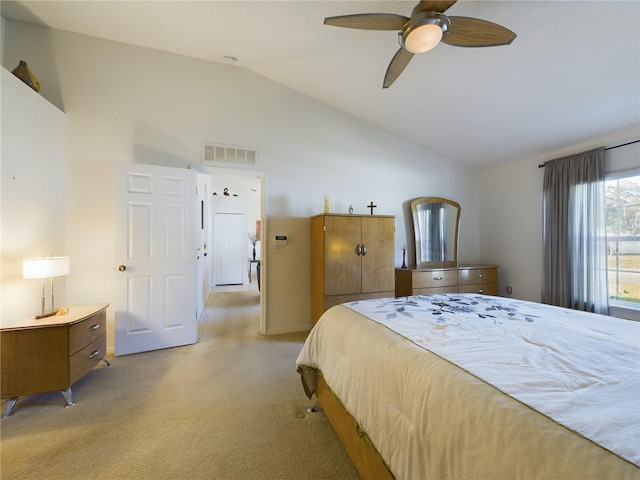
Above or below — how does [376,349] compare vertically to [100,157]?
below

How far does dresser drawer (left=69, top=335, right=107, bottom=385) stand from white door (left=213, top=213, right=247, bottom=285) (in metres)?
4.92

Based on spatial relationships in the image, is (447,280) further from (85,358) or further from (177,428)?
(85,358)

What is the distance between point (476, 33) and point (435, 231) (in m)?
3.05

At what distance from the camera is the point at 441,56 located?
249 cm

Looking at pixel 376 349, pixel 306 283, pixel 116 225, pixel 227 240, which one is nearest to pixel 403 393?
pixel 376 349

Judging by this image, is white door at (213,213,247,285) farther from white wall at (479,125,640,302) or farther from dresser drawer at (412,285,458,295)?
white wall at (479,125,640,302)

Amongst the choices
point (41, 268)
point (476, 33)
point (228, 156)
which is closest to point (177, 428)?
point (41, 268)

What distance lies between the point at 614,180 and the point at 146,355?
547 centimetres

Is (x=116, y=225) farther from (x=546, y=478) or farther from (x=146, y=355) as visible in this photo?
(x=546, y=478)

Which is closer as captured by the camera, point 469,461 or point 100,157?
point 469,461

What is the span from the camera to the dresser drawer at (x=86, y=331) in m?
2.06

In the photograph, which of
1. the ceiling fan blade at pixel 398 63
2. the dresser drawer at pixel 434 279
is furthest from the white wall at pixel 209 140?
the ceiling fan blade at pixel 398 63

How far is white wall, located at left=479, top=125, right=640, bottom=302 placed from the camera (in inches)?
150

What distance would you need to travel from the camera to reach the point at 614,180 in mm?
3018
